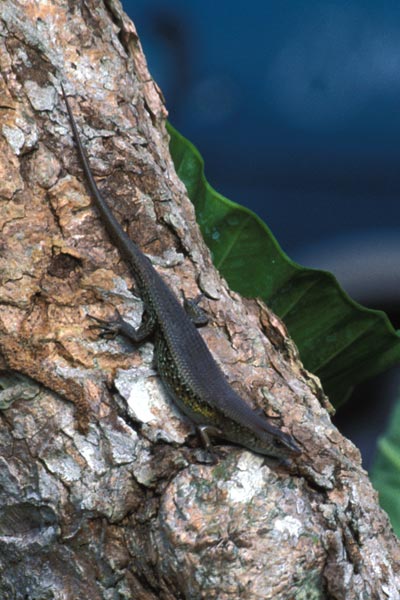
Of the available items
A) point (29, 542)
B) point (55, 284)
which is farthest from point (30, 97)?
point (29, 542)

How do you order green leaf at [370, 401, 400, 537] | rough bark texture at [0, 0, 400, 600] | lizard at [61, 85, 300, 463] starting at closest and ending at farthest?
rough bark texture at [0, 0, 400, 600]
lizard at [61, 85, 300, 463]
green leaf at [370, 401, 400, 537]

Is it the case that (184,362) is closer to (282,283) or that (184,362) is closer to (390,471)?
(282,283)

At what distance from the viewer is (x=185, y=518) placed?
1.57 metres

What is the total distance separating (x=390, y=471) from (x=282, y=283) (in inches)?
31.2

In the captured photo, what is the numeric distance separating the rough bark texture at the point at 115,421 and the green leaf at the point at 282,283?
64cm

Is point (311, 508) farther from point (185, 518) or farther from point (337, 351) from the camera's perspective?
point (337, 351)

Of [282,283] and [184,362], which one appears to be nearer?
[184,362]

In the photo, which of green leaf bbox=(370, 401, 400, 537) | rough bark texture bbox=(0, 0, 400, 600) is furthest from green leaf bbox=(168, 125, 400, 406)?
rough bark texture bbox=(0, 0, 400, 600)

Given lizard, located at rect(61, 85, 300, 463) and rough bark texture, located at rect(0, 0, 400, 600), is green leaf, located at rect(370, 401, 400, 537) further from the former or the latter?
lizard, located at rect(61, 85, 300, 463)

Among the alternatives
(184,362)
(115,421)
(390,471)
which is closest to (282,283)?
(390,471)

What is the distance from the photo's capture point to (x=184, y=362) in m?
1.87

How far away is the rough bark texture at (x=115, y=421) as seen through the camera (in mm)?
1583

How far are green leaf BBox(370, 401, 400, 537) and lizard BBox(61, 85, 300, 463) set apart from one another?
1052mm

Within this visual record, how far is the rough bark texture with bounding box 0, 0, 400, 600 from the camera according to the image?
1.58 meters
